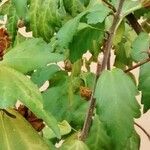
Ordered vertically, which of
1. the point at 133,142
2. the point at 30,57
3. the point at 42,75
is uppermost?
the point at 30,57

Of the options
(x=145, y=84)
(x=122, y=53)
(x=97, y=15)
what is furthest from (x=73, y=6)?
(x=122, y=53)

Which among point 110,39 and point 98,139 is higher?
point 110,39

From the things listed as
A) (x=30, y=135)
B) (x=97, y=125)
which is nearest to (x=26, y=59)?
(x=30, y=135)

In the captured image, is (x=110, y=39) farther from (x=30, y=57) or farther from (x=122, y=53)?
(x=122, y=53)

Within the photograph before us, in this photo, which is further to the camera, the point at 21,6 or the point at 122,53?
the point at 122,53

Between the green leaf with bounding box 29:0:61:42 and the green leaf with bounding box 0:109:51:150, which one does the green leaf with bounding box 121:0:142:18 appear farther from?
the green leaf with bounding box 0:109:51:150

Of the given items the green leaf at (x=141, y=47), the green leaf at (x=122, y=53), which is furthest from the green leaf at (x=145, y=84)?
the green leaf at (x=122, y=53)
